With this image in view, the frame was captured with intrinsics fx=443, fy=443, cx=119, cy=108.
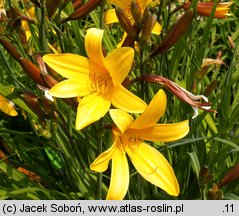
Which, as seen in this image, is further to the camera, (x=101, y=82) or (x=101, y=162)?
(x=101, y=82)

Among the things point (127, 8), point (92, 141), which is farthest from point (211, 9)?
→ point (92, 141)

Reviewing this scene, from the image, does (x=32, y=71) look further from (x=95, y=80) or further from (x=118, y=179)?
(x=118, y=179)

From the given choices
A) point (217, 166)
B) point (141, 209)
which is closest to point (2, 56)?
point (141, 209)

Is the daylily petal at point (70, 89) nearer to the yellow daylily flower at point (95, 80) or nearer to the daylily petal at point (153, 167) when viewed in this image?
the yellow daylily flower at point (95, 80)

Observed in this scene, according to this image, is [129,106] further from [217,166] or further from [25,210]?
[217,166]

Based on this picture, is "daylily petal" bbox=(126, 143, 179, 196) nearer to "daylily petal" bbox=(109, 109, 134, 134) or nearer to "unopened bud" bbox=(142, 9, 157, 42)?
"daylily petal" bbox=(109, 109, 134, 134)

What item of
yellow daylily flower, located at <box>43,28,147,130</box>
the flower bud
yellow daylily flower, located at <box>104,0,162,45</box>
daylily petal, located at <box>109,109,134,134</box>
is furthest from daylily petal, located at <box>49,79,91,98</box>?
the flower bud
